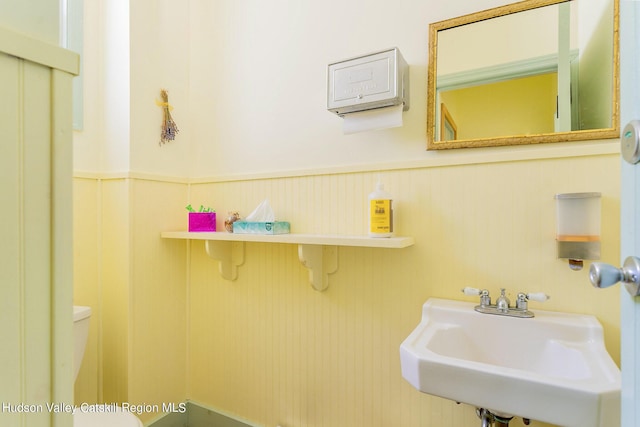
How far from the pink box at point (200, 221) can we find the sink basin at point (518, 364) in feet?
3.35

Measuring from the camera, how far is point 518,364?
3.14 ft

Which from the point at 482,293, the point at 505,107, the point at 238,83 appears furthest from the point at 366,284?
the point at 238,83

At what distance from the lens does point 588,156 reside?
97cm

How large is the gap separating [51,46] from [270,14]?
49.4 inches

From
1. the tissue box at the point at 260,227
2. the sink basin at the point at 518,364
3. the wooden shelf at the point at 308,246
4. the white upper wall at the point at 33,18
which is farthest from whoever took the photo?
the tissue box at the point at 260,227

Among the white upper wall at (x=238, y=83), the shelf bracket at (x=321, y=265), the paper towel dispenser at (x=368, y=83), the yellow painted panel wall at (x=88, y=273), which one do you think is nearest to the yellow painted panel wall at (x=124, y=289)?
the yellow painted panel wall at (x=88, y=273)

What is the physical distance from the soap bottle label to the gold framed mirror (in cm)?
26

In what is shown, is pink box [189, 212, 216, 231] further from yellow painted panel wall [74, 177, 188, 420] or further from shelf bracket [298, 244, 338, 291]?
shelf bracket [298, 244, 338, 291]

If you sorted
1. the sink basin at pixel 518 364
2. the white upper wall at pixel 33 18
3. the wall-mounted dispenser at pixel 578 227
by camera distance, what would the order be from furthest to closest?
the wall-mounted dispenser at pixel 578 227 → the sink basin at pixel 518 364 → the white upper wall at pixel 33 18

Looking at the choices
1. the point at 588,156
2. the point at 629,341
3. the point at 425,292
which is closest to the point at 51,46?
the point at 629,341

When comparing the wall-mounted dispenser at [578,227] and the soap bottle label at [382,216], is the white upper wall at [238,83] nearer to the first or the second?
the soap bottle label at [382,216]

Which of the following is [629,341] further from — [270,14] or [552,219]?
[270,14]

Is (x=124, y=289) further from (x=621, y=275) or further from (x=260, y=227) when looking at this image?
(x=621, y=275)

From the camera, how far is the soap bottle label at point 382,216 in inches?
44.6
